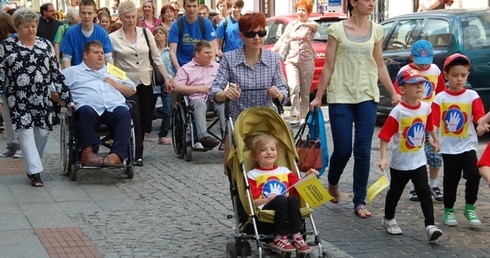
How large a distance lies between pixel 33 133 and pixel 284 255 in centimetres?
424

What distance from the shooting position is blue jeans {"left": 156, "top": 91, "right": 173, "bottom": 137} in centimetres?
1391

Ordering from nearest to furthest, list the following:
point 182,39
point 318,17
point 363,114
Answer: point 363,114 → point 182,39 → point 318,17

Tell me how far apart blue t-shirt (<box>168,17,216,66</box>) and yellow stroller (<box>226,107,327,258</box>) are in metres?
6.20

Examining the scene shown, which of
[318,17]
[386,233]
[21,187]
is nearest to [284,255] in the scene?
[386,233]

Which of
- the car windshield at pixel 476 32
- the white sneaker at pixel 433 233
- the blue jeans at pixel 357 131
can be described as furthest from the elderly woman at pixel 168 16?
the white sneaker at pixel 433 233

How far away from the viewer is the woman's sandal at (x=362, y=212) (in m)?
8.45

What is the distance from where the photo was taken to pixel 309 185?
22.2ft

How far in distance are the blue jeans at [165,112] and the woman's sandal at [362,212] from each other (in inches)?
226

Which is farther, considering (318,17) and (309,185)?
(318,17)

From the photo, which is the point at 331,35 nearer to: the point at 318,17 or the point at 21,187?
the point at 21,187

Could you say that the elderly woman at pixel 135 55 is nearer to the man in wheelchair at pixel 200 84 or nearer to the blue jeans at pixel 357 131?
the man in wheelchair at pixel 200 84

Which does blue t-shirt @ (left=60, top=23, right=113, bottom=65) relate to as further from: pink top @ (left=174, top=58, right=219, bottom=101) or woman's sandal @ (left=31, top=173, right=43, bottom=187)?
woman's sandal @ (left=31, top=173, right=43, bottom=187)

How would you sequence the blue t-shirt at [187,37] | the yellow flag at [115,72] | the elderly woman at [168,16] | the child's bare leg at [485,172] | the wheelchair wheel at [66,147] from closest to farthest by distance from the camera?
1. the child's bare leg at [485,172]
2. the wheelchair wheel at [66,147]
3. the yellow flag at [115,72]
4. the blue t-shirt at [187,37]
5. the elderly woman at [168,16]

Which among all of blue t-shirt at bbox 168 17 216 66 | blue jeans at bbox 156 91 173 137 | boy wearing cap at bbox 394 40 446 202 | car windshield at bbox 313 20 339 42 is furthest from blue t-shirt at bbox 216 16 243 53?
boy wearing cap at bbox 394 40 446 202
